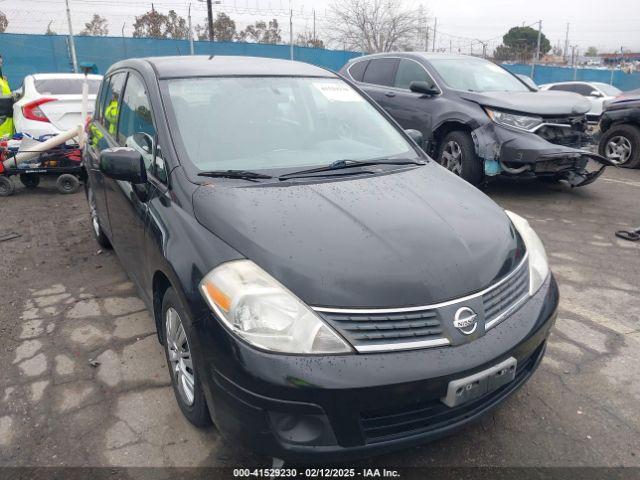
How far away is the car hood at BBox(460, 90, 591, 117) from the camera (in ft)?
20.1

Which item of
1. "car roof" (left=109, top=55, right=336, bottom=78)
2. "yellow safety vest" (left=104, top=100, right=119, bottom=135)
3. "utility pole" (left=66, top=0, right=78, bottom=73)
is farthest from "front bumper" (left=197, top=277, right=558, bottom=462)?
"utility pole" (left=66, top=0, right=78, bottom=73)

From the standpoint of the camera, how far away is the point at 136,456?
2301mm

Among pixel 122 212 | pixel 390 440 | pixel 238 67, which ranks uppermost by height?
pixel 238 67

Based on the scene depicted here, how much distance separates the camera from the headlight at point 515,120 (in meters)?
6.09

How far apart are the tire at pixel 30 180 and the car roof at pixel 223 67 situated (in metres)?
4.69

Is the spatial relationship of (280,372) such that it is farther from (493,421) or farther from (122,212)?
(122,212)

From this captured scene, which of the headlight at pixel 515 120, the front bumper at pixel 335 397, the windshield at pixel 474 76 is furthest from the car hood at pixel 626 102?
Result: the front bumper at pixel 335 397

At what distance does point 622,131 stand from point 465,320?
26.8 ft

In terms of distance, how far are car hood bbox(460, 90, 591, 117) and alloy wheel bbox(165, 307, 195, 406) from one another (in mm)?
5025

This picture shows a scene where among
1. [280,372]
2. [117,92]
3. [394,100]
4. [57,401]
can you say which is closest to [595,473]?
[280,372]

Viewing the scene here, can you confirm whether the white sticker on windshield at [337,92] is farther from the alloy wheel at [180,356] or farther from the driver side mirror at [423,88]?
the driver side mirror at [423,88]

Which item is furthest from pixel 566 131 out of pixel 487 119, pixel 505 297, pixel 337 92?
pixel 505 297

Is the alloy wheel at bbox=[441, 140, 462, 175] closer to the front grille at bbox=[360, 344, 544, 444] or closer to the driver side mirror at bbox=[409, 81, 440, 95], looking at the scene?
the driver side mirror at bbox=[409, 81, 440, 95]

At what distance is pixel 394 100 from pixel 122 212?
5066 millimetres
